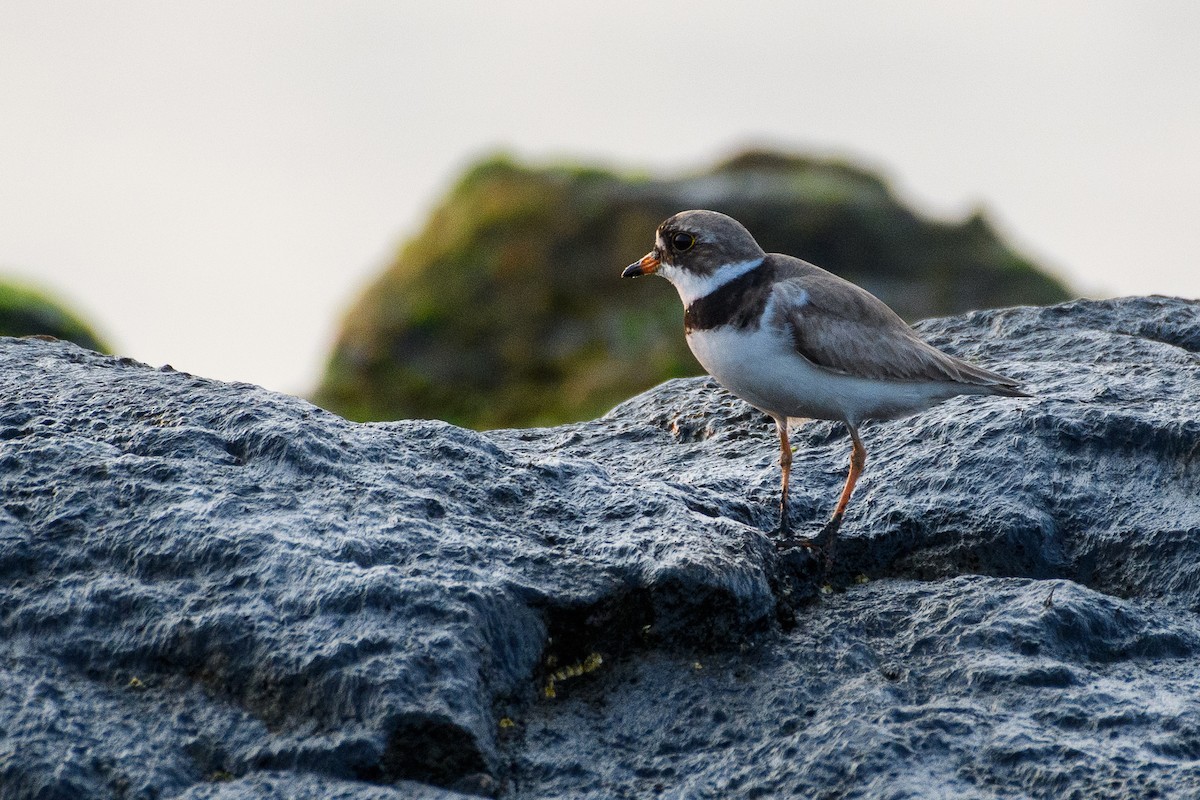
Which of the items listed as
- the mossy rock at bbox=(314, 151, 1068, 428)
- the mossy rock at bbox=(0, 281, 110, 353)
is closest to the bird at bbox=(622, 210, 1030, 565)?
the mossy rock at bbox=(314, 151, 1068, 428)

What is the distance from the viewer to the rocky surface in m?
4.27

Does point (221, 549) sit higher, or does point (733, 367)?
point (733, 367)

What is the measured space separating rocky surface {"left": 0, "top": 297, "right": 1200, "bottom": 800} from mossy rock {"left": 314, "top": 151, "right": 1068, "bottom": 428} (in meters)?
9.31

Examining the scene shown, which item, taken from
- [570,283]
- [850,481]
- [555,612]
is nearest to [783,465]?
[850,481]

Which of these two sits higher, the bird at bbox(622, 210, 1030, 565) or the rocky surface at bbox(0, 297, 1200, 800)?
the bird at bbox(622, 210, 1030, 565)

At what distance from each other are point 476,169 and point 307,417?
14.8 m

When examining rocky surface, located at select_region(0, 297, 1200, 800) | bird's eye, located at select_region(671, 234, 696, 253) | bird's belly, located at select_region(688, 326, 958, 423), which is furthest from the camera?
bird's eye, located at select_region(671, 234, 696, 253)

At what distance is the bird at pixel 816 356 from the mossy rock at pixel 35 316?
847 cm

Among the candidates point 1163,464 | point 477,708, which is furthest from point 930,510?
point 477,708

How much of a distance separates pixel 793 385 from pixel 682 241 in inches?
49.2

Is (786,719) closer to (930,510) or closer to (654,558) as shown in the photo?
(654,558)

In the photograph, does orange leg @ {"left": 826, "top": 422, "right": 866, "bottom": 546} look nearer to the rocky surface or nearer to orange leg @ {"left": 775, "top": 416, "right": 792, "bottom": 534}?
the rocky surface

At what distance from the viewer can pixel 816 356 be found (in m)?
6.58

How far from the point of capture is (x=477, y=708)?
14.4ft
